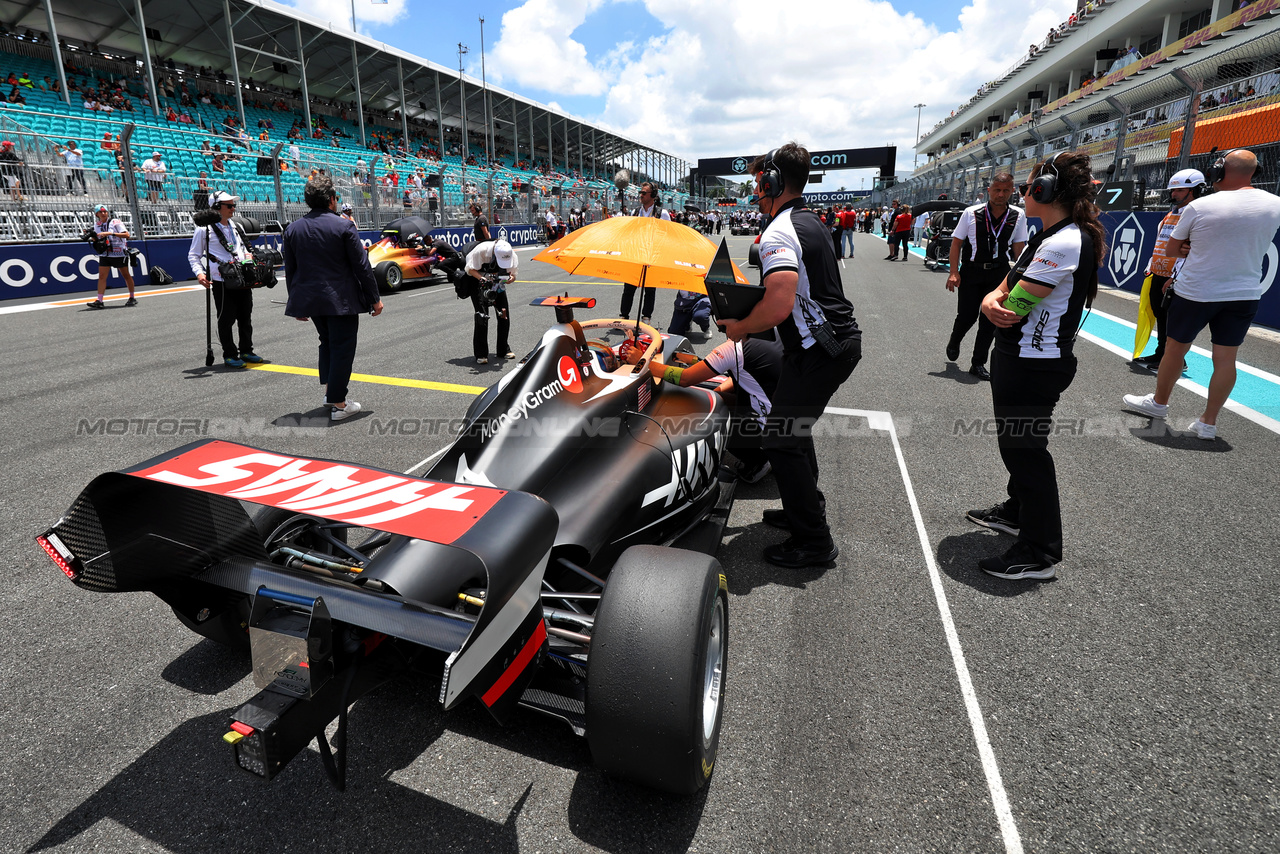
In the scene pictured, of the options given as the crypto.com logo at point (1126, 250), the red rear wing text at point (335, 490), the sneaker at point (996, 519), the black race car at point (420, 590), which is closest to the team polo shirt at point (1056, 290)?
the sneaker at point (996, 519)

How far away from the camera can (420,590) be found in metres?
2.01

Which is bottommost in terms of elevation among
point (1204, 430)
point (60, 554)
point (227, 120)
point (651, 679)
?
point (1204, 430)

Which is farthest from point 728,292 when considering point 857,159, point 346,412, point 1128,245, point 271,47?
point 857,159

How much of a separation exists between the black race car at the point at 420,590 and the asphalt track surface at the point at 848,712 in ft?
0.81

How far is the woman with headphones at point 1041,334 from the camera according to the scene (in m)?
2.84

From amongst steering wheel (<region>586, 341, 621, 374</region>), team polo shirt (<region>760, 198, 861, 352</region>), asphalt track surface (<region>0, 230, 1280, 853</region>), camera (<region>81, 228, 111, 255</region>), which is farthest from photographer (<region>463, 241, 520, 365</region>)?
camera (<region>81, 228, 111, 255</region>)

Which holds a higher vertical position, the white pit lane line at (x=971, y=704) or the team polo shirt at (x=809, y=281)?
the team polo shirt at (x=809, y=281)

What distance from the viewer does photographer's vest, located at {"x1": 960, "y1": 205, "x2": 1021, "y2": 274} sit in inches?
257

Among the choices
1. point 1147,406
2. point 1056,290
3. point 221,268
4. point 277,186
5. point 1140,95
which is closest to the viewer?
point 1056,290

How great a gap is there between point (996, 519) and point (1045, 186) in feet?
5.90

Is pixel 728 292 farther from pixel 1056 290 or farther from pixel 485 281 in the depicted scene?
pixel 485 281

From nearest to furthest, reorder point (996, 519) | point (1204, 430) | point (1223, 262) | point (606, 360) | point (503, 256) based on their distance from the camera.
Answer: point (606, 360), point (996, 519), point (1223, 262), point (1204, 430), point (503, 256)

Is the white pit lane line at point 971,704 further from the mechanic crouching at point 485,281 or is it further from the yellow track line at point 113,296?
the yellow track line at point 113,296

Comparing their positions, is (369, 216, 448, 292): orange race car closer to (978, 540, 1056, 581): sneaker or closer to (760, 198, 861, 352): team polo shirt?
(760, 198, 861, 352): team polo shirt
